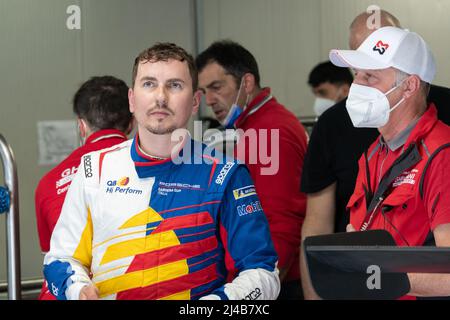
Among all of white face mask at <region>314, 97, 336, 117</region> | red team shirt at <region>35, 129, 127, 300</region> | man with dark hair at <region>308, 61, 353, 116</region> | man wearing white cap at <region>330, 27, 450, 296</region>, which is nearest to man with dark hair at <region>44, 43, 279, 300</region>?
man wearing white cap at <region>330, 27, 450, 296</region>

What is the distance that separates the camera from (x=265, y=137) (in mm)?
3092

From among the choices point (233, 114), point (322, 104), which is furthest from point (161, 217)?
point (322, 104)

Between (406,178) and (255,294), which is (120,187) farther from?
Answer: (406,178)

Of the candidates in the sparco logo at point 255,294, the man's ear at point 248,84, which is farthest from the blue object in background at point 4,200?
the man's ear at point 248,84

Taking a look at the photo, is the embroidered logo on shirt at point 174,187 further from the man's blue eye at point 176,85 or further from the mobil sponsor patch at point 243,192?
the man's blue eye at point 176,85

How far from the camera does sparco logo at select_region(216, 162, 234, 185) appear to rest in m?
1.93

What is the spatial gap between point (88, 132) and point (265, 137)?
0.67m

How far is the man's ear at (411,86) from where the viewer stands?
7.14 feet

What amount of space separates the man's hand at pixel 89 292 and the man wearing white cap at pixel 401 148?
685 mm

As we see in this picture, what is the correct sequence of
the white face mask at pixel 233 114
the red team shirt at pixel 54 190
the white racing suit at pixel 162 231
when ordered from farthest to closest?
1. the white face mask at pixel 233 114
2. the red team shirt at pixel 54 190
3. the white racing suit at pixel 162 231

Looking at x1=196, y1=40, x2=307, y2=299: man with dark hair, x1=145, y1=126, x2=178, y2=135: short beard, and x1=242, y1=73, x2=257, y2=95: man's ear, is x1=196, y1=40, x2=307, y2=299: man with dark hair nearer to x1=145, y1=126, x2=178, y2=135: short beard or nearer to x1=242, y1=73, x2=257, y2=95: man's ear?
x1=242, y1=73, x2=257, y2=95: man's ear

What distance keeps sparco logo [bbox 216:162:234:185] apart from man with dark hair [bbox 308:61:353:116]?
3272 millimetres

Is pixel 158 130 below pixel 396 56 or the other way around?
below

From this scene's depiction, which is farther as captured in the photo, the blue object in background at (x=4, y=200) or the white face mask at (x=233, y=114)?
the white face mask at (x=233, y=114)
